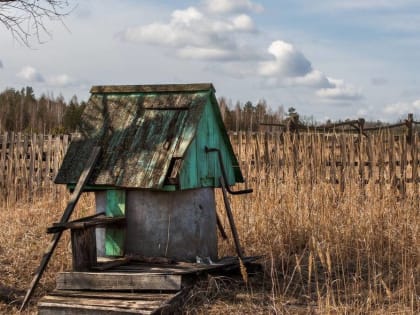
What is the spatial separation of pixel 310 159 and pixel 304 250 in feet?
13.8

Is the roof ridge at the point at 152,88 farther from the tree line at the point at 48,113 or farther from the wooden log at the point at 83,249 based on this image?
the tree line at the point at 48,113

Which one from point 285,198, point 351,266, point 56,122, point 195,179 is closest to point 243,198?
point 285,198

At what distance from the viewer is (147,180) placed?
551cm

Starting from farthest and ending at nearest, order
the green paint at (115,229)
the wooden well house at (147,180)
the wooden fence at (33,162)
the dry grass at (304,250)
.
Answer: the wooden fence at (33,162), the green paint at (115,229), the wooden well house at (147,180), the dry grass at (304,250)

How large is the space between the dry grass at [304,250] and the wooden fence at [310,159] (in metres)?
0.51

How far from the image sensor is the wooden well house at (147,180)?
17.9ft

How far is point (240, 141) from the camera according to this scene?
446 inches

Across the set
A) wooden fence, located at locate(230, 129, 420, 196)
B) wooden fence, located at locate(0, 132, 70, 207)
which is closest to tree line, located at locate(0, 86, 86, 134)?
wooden fence, located at locate(0, 132, 70, 207)

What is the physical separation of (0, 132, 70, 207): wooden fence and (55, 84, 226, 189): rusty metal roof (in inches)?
260

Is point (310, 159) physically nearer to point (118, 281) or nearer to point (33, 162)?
point (118, 281)

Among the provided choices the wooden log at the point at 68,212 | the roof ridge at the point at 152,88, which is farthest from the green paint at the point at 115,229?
the roof ridge at the point at 152,88

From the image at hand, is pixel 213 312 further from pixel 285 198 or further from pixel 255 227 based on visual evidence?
pixel 285 198

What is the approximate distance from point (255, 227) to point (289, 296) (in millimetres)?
2220

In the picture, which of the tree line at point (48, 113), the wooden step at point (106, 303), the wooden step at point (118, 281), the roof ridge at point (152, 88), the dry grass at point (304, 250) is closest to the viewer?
the wooden step at point (106, 303)
